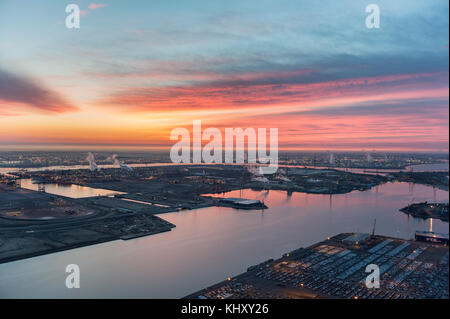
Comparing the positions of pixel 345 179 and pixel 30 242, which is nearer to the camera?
pixel 30 242
